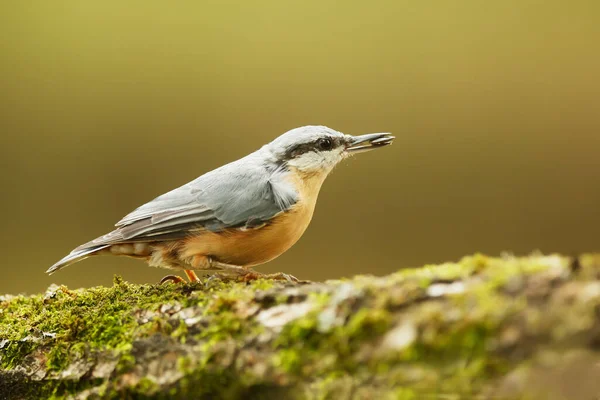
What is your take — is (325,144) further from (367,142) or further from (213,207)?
(213,207)

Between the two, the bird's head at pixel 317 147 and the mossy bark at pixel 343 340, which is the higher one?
the bird's head at pixel 317 147

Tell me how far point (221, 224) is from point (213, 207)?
0.09 m

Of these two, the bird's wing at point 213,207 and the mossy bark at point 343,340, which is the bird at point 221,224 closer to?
the bird's wing at point 213,207

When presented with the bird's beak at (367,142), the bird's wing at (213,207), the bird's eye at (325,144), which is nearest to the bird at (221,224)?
the bird's wing at (213,207)

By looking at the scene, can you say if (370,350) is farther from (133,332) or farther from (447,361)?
(133,332)

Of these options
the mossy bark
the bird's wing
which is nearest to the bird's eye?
the bird's wing

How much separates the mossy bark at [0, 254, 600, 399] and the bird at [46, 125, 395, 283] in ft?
1.33

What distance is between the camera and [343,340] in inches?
57.8

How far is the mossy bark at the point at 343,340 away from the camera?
1247 millimetres

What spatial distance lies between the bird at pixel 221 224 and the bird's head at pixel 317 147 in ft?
0.16

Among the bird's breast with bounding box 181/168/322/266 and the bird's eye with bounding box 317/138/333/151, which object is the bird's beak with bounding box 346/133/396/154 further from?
the bird's breast with bounding box 181/168/322/266

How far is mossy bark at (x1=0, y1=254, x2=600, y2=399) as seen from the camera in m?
1.25

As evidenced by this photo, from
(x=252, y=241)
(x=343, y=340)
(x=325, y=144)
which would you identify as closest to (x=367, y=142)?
(x=325, y=144)

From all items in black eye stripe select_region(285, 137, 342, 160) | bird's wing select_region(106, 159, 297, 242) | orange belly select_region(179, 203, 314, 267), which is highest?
black eye stripe select_region(285, 137, 342, 160)
